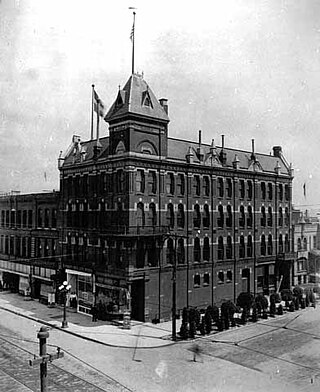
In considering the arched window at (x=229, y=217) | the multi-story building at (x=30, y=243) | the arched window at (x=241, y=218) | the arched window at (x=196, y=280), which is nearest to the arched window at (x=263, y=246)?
the arched window at (x=241, y=218)

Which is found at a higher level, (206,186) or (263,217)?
(206,186)

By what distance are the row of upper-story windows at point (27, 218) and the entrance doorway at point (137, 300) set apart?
10.9 metres

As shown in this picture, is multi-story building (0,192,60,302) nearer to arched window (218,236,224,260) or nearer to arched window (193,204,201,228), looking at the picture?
arched window (193,204,201,228)

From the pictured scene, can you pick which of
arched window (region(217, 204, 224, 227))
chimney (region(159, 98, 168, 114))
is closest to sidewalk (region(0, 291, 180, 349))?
arched window (region(217, 204, 224, 227))

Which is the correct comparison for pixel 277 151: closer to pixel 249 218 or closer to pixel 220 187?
pixel 249 218

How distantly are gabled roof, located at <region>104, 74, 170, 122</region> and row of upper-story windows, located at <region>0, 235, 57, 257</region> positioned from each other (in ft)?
41.0

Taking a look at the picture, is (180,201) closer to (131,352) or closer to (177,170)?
(177,170)

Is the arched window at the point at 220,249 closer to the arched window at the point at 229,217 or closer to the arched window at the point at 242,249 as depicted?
the arched window at the point at 229,217

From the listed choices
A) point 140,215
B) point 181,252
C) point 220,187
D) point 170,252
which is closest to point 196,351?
point 170,252

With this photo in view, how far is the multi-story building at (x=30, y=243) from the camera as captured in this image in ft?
116

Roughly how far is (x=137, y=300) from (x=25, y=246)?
1535cm

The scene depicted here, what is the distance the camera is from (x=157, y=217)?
2866 cm

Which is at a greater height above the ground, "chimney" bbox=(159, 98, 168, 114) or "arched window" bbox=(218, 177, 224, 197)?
"chimney" bbox=(159, 98, 168, 114)

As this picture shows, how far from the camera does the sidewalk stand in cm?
2278
